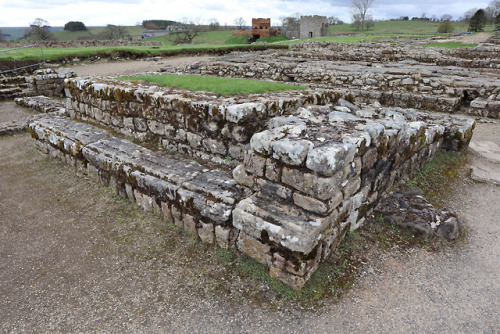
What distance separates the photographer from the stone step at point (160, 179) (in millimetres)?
3533

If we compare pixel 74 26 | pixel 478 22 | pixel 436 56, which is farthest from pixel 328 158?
pixel 74 26

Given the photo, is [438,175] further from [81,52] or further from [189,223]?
[81,52]

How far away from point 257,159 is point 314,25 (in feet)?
160

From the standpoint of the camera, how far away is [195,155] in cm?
476

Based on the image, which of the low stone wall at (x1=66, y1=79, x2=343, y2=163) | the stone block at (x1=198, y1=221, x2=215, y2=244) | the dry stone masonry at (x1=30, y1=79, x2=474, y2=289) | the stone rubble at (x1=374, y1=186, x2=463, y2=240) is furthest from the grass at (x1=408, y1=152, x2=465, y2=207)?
the stone block at (x1=198, y1=221, x2=215, y2=244)

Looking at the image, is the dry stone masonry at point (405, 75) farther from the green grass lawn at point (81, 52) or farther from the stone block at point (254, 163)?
the green grass lawn at point (81, 52)

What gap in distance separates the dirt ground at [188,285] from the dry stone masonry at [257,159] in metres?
0.34

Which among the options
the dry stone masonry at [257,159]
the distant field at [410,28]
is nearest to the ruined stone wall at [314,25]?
the distant field at [410,28]

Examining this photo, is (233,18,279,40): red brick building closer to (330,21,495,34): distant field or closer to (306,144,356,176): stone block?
(330,21,495,34): distant field

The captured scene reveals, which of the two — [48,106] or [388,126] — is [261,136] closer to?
[388,126]

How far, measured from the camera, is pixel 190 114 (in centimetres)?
463

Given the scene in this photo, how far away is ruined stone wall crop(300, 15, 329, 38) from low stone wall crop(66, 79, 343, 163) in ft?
150

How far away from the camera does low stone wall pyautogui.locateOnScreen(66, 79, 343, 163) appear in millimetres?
4203

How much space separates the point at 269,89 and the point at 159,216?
3.01m
